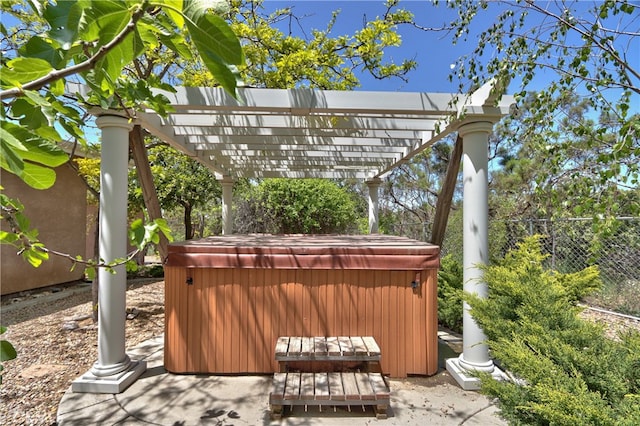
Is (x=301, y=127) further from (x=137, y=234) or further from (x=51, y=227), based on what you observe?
(x=51, y=227)

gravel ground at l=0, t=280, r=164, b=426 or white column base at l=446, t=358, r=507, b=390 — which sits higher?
white column base at l=446, t=358, r=507, b=390

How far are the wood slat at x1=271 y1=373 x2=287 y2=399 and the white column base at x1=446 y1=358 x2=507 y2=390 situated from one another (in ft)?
5.13

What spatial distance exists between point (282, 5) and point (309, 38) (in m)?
0.72

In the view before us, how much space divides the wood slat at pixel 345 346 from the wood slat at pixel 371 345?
0.50ft

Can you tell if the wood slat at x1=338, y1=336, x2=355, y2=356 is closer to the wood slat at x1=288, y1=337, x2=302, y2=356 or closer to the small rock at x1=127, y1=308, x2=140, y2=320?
the wood slat at x1=288, y1=337, x2=302, y2=356

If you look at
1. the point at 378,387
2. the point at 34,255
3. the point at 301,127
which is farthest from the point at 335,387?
the point at 301,127

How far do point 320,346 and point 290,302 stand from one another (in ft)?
1.73

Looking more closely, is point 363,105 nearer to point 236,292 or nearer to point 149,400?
point 236,292

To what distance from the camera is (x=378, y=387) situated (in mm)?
2416

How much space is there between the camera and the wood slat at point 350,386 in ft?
7.66

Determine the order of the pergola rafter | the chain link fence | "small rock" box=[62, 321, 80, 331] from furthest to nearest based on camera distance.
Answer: the chain link fence
"small rock" box=[62, 321, 80, 331]
the pergola rafter

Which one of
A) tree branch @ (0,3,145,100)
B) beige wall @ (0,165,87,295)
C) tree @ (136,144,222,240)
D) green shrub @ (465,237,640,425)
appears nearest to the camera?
tree branch @ (0,3,145,100)

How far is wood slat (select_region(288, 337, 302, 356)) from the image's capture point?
263 cm

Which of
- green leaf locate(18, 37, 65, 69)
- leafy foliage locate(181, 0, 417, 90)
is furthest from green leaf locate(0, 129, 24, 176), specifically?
leafy foliage locate(181, 0, 417, 90)
